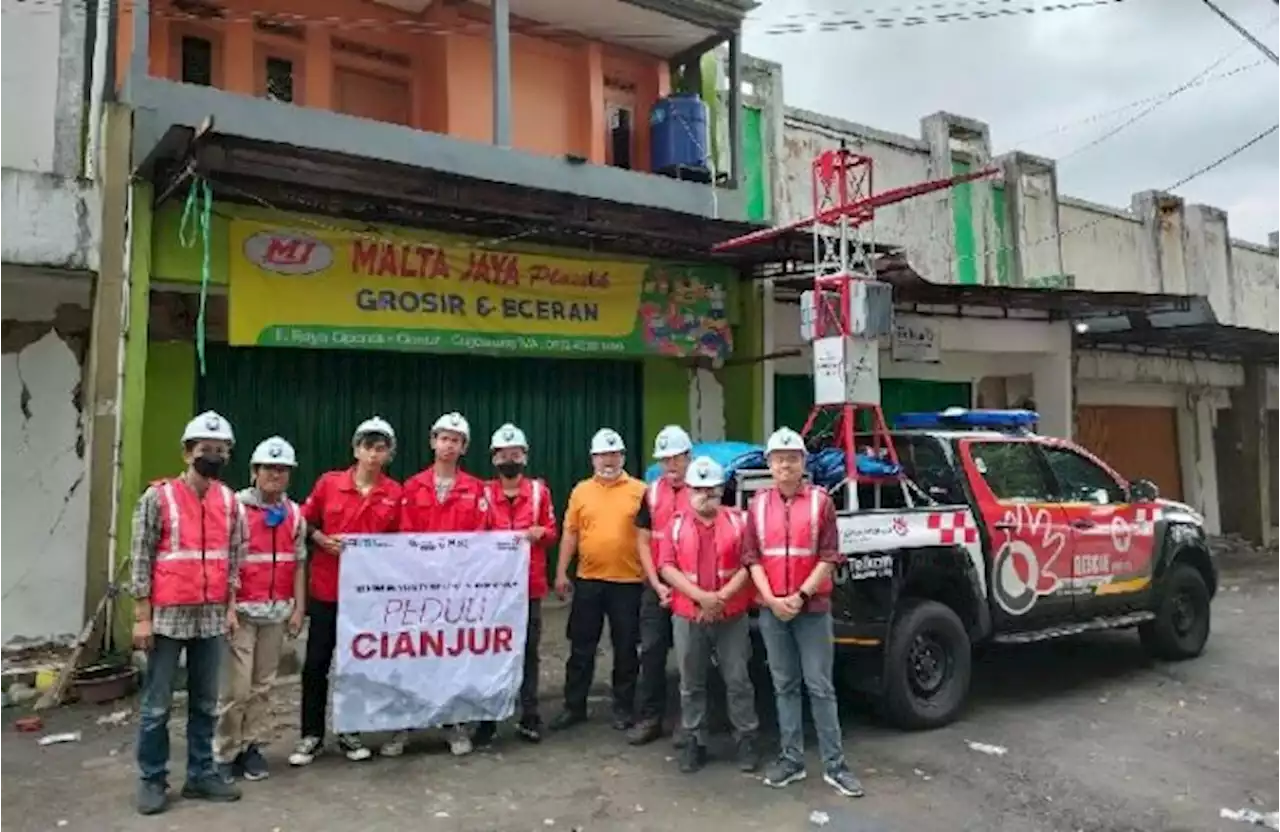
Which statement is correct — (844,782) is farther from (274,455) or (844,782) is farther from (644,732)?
(274,455)

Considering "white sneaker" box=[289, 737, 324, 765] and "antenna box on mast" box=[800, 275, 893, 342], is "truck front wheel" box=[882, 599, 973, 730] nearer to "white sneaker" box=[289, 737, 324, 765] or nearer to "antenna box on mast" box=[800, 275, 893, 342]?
"antenna box on mast" box=[800, 275, 893, 342]

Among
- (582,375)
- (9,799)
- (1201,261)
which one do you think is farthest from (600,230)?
(1201,261)

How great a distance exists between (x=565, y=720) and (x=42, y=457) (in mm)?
5162

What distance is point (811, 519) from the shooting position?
4.89m

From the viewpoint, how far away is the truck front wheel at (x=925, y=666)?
5664 mm

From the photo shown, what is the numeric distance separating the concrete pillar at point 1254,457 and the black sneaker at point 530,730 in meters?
16.0

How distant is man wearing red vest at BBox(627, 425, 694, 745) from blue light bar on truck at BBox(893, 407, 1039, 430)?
2402mm

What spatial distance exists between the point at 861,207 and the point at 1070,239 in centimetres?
1116

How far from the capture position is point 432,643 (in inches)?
212

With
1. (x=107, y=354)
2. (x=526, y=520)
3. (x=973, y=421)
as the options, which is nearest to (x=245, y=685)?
(x=526, y=520)

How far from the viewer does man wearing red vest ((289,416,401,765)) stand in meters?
5.18

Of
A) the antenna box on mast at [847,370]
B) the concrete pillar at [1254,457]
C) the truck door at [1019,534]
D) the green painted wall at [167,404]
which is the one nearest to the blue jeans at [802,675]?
the truck door at [1019,534]

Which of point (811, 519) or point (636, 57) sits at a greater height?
point (636, 57)

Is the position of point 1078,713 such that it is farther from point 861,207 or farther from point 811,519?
point 861,207
